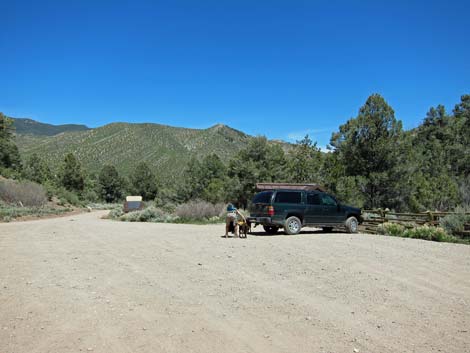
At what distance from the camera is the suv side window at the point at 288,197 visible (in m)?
16.7

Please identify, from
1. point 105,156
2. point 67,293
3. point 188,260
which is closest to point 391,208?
point 188,260

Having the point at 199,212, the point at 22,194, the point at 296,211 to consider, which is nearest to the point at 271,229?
the point at 296,211

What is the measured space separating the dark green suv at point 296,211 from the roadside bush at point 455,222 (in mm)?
3581

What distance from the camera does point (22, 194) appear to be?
3828cm

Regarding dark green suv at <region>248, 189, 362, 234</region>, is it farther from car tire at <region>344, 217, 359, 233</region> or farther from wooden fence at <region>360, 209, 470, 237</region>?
wooden fence at <region>360, 209, 470, 237</region>

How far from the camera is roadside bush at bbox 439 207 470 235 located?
16234mm

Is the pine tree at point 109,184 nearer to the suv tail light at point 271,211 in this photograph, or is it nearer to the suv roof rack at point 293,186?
the suv roof rack at point 293,186

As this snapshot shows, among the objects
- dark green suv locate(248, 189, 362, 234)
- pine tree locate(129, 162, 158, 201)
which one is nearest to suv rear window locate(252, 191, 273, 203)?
dark green suv locate(248, 189, 362, 234)

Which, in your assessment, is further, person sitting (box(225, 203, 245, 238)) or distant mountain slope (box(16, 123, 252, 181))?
distant mountain slope (box(16, 123, 252, 181))

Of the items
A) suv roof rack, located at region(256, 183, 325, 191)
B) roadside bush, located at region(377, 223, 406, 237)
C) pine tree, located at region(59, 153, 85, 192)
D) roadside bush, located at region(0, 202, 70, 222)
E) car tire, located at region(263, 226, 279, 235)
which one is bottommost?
roadside bush, located at region(0, 202, 70, 222)

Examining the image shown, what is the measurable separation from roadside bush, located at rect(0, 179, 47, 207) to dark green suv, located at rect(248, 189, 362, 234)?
28883mm

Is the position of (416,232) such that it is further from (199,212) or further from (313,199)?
(199,212)

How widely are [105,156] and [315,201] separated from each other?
348ft

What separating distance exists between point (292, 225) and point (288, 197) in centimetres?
119
